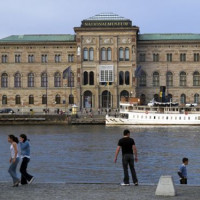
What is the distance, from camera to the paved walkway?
2592 centimetres

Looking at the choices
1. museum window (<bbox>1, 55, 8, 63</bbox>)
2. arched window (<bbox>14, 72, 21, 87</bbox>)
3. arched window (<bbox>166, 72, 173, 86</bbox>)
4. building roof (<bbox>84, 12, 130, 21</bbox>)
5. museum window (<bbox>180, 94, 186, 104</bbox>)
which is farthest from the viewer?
museum window (<bbox>1, 55, 8, 63</bbox>)

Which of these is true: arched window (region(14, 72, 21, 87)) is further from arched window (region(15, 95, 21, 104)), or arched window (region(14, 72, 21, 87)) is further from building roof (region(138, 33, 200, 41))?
building roof (region(138, 33, 200, 41))

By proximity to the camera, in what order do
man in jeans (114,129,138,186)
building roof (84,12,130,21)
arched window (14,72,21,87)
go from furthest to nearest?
1. arched window (14,72,21,87)
2. building roof (84,12,130,21)
3. man in jeans (114,129,138,186)

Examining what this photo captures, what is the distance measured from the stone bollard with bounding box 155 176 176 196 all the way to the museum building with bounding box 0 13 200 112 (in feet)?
340

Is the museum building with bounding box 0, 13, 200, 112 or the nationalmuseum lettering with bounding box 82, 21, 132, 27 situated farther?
the museum building with bounding box 0, 13, 200, 112

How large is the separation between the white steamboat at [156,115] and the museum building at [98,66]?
1625 cm

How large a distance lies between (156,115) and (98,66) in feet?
77.3

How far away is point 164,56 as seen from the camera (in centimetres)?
13388

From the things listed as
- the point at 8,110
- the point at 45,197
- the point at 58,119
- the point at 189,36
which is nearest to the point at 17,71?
the point at 8,110

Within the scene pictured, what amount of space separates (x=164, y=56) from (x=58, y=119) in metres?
31.2

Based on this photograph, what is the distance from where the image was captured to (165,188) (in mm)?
26203

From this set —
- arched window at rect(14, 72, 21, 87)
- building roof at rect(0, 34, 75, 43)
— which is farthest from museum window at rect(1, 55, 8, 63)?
arched window at rect(14, 72, 21, 87)

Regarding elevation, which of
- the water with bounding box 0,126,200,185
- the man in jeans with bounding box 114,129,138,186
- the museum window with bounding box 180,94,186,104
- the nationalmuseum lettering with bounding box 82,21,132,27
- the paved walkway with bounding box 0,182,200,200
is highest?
the nationalmuseum lettering with bounding box 82,21,132,27

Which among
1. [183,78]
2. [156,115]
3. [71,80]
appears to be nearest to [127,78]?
[183,78]
